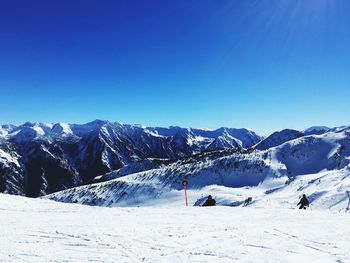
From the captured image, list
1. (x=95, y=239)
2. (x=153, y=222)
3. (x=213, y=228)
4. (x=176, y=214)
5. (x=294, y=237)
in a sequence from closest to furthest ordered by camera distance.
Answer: (x=95, y=239)
(x=294, y=237)
(x=213, y=228)
(x=153, y=222)
(x=176, y=214)

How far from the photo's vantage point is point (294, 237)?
1515cm

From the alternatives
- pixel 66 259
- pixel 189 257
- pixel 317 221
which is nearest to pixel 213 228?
pixel 189 257

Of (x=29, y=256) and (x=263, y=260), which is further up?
(x=29, y=256)

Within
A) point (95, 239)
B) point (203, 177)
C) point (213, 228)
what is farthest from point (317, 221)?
point (203, 177)

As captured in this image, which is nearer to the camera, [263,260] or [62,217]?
[263,260]

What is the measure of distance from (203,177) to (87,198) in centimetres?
6697

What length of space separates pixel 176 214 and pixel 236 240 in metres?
8.00

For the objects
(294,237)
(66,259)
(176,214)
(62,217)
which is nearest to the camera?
(66,259)

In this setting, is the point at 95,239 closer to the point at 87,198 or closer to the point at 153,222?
the point at 153,222

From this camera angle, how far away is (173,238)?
1459 centimetres

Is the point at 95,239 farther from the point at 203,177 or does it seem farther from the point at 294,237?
the point at 203,177

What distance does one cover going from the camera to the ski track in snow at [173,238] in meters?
11.9

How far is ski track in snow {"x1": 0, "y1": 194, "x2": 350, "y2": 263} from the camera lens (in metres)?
11.9

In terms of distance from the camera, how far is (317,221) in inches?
770
